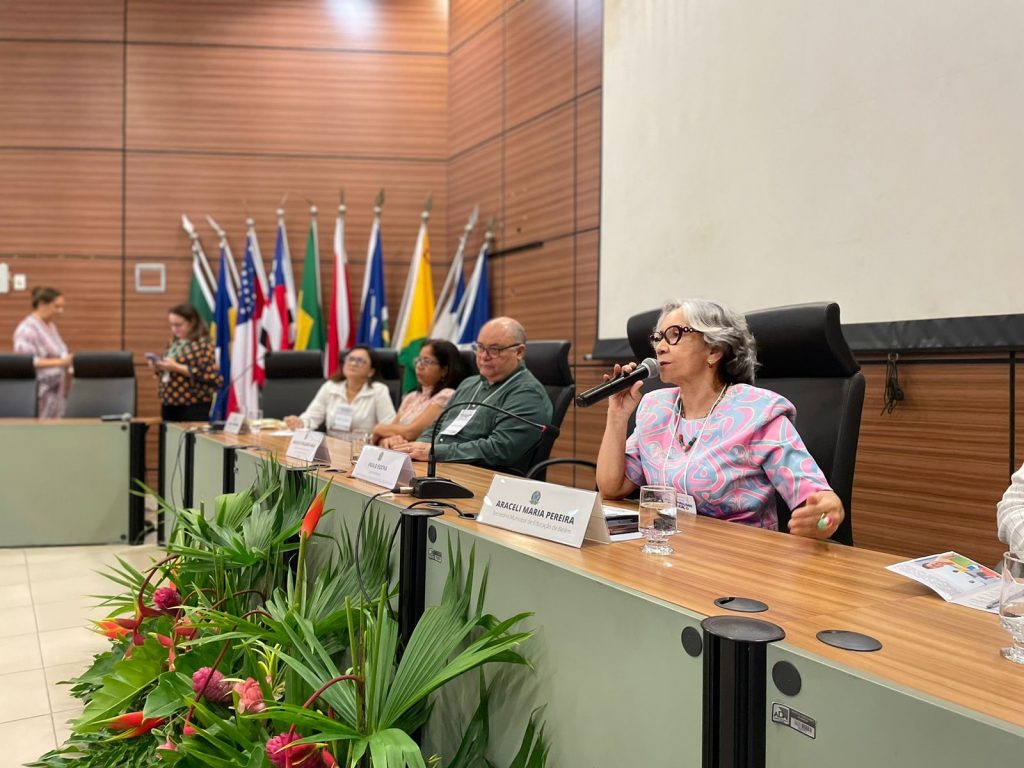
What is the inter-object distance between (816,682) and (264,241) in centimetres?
619

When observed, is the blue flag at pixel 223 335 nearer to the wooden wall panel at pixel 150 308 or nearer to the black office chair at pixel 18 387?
the wooden wall panel at pixel 150 308

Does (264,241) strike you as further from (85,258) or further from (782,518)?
(782,518)

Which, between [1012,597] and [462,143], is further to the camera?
[462,143]

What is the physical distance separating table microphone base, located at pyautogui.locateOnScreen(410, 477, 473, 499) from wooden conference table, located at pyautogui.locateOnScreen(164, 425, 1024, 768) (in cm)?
25

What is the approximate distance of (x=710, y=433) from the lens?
192cm

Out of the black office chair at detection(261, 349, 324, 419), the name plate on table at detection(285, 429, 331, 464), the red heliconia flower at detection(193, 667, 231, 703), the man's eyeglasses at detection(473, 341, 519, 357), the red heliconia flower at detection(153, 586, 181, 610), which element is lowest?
the red heliconia flower at detection(193, 667, 231, 703)

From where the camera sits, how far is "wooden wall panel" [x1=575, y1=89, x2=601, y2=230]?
4.72 metres

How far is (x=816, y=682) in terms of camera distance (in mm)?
794

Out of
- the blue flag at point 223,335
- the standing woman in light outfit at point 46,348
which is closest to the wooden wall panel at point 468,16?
the blue flag at point 223,335

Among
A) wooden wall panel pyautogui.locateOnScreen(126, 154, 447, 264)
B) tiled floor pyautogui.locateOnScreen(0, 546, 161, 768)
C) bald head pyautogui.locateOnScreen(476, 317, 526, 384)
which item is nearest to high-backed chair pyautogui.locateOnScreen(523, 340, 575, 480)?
bald head pyautogui.locateOnScreen(476, 317, 526, 384)

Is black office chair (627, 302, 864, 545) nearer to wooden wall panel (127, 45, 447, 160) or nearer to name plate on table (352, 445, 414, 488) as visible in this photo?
name plate on table (352, 445, 414, 488)

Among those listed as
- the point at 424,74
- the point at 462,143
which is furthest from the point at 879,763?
the point at 424,74

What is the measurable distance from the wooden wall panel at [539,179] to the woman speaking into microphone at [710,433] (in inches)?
119

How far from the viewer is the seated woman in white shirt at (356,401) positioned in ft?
14.1
